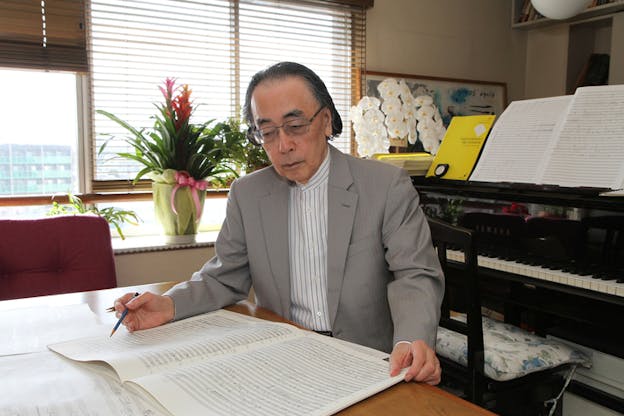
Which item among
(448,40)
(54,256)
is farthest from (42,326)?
(448,40)

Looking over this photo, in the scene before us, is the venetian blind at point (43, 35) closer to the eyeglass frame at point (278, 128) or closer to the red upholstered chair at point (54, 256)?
the red upholstered chair at point (54, 256)

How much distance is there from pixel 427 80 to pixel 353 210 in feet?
9.52

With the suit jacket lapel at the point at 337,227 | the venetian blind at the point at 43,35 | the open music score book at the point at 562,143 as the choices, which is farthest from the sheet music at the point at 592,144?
the venetian blind at the point at 43,35

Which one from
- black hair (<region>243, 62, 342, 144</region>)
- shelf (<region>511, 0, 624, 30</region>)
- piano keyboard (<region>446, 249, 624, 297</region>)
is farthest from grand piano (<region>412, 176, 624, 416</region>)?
shelf (<region>511, 0, 624, 30</region>)

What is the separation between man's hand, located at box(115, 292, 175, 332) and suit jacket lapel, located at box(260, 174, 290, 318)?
11.1 inches

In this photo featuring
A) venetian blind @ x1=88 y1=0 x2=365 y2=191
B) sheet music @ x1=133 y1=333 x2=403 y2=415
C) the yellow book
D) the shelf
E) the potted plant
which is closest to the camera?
sheet music @ x1=133 y1=333 x2=403 y2=415

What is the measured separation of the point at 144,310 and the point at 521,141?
5.70 ft

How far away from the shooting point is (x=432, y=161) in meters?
2.69

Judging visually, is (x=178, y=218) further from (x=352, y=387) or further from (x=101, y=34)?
(x=352, y=387)

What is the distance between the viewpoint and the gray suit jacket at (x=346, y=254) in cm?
122

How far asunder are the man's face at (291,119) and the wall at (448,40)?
2566 mm

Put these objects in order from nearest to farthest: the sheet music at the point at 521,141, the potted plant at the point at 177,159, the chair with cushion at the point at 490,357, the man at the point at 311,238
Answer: the man at the point at 311,238
the chair with cushion at the point at 490,357
the sheet music at the point at 521,141
the potted plant at the point at 177,159

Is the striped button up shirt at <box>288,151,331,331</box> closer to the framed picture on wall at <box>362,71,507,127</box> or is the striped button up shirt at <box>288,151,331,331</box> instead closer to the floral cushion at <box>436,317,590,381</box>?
the floral cushion at <box>436,317,590,381</box>

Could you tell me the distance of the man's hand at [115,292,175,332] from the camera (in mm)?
1114
